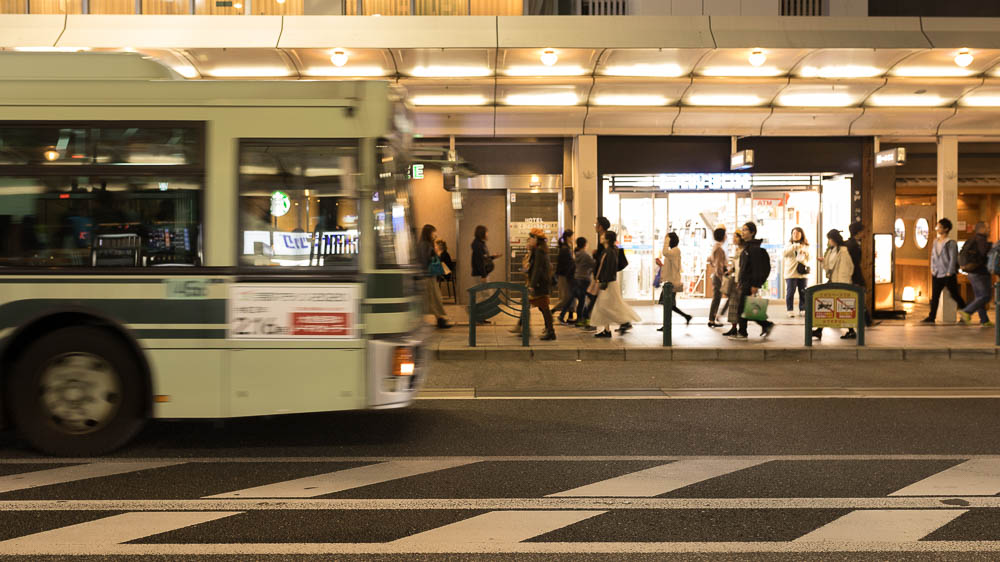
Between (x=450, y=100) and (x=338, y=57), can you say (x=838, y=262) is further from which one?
(x=338, y=57)

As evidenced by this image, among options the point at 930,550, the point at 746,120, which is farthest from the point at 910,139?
the point at 930,550

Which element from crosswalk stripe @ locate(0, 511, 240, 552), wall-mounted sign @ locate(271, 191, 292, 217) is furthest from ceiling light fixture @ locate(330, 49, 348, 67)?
crosswalk stripe @ locate(0, 511, 240, 552)

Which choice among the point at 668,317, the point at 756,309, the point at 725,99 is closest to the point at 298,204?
the point at 668,317

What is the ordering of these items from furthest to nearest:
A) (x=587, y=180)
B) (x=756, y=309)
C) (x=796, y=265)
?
(x=587, y=180)
(x=796, y=265)
(x=756, y=309)

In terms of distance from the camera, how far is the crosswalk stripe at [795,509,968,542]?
4.71 m

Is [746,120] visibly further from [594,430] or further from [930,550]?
[930,550]

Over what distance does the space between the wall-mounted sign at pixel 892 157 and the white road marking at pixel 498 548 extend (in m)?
12.8

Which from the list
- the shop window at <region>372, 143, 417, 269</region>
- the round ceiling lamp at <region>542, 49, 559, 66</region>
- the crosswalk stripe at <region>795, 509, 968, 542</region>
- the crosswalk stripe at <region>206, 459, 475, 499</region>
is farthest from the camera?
the round ceiling lamp at <region>542, 49, 559, 66</region>

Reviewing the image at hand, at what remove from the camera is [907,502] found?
17.6ft

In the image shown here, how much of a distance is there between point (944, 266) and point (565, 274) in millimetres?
7176

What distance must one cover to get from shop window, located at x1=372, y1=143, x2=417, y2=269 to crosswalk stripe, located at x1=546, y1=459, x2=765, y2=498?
7.46 ft

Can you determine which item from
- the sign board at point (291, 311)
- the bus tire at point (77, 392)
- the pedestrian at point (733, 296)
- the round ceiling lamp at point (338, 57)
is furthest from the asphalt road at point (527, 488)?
the round ceiling lamp at point (338, 57)

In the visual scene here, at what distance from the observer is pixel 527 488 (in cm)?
569

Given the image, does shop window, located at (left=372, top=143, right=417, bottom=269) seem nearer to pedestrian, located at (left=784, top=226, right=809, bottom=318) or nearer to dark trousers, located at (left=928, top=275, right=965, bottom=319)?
pedestrian, located at (left=784, top=226, right=809, bottom=318)
